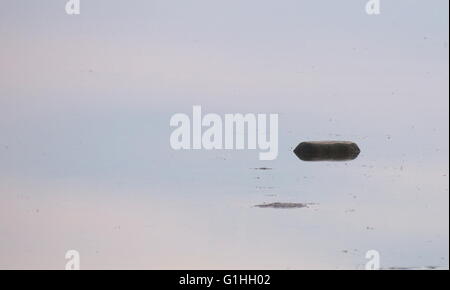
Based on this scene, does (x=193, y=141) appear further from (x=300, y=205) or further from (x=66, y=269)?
(x=66, y=269)

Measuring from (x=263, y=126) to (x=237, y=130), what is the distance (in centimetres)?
51

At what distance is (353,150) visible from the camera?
18.2 meters

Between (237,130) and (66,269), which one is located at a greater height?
(237,130)

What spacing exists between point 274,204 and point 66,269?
442 centimetres

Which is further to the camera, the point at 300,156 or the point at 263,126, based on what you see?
the point at 300,156

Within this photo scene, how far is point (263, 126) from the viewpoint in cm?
1461

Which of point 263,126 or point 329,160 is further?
point 329,160

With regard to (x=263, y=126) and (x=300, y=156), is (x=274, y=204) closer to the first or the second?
(x=263, y=126)
